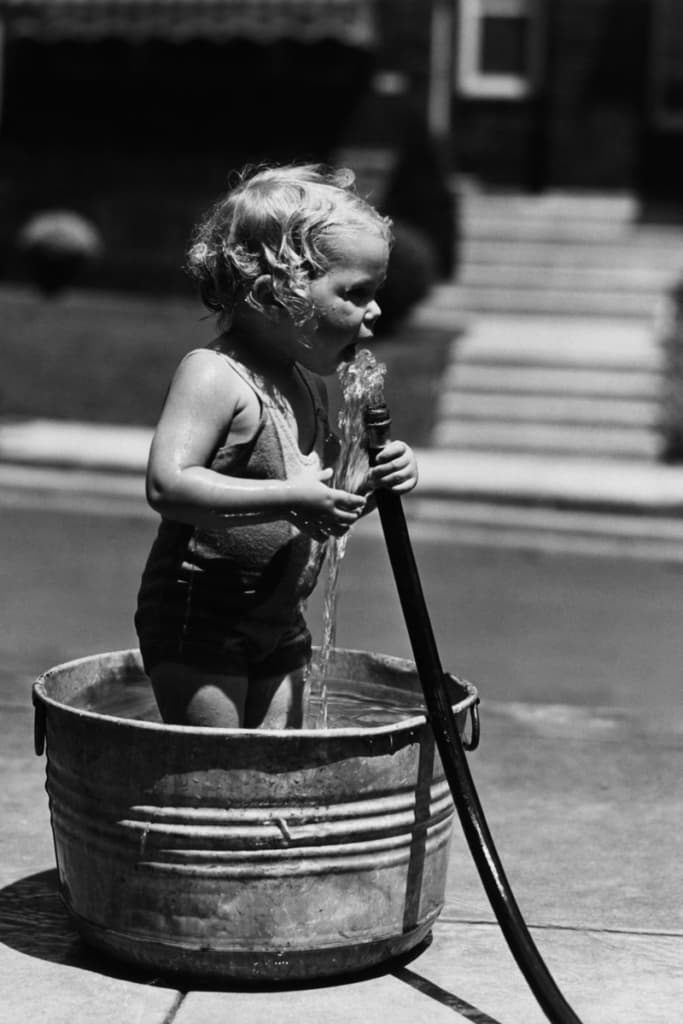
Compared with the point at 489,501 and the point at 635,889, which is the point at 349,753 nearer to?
the point at 635,889

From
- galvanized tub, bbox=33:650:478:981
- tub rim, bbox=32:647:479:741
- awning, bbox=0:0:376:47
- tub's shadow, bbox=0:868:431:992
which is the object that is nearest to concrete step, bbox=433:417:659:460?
awning, bbox=0:0:376:47

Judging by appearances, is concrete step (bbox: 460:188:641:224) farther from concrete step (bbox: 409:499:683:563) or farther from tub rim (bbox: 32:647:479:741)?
tub rim (bbox: 32:647:479:741)

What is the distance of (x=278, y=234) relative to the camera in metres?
3.17

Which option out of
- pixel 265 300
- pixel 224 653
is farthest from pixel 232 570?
pixel 265 300

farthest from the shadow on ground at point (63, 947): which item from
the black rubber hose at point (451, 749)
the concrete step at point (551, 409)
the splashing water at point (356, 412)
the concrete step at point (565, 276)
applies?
the concrete step at point (565, 276)

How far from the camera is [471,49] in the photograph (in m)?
18.4

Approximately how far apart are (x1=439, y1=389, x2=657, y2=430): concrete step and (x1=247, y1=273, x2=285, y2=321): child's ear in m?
10.0

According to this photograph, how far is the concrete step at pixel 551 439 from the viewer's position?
12727 millimetres

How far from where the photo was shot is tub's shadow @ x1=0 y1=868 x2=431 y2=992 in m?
3.13

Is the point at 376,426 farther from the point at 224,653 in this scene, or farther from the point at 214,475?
the point at 224,653

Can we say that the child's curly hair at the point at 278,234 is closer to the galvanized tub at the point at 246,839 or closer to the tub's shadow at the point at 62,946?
the galvanized tub at the point at 246,839

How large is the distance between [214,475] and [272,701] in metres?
0.62

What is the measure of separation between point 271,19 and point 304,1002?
16.3 meters

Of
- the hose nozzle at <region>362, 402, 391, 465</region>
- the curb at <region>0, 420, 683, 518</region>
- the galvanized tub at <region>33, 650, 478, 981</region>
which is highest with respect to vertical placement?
the hose nozzle at <region>362, 402, 391, 465</region>
